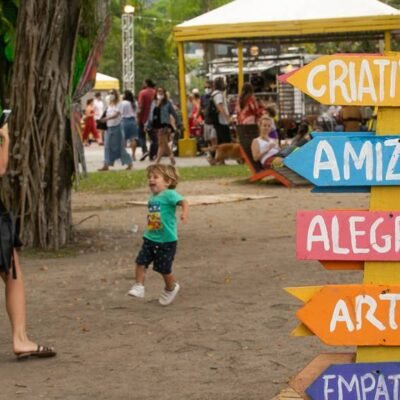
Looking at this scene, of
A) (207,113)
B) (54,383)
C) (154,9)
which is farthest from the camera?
(154,9)

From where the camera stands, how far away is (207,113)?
26.6 m

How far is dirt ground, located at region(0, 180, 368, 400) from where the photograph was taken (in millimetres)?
6781

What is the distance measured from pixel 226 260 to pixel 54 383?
4.37 m

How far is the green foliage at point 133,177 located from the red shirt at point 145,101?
196 inches

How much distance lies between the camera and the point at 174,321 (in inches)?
332

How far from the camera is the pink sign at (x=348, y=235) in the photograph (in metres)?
5.35

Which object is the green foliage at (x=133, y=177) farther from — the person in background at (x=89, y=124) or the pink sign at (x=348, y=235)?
the person in background at (x=89, y=124)

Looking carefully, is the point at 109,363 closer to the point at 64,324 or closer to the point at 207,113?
the point at 64,324

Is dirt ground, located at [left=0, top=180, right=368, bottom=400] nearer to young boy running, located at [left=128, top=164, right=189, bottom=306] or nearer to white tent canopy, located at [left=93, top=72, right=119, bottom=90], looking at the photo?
young boy running, located at [left=128, top=164, right=189, bottom=306]

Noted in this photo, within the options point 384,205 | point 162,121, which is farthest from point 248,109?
point 384,205

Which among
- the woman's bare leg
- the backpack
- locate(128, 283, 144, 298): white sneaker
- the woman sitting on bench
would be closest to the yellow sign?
the woman's bare leg

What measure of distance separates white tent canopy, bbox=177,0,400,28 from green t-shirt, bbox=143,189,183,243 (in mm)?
15252

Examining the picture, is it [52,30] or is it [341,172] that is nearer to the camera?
[341,172]

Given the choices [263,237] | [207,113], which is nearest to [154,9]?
[207,113]
